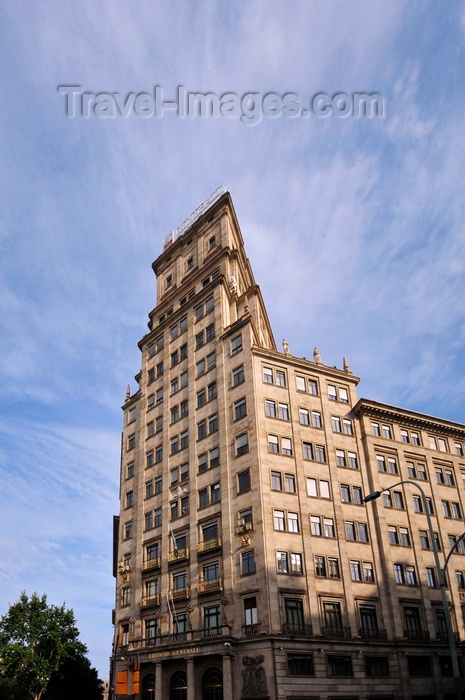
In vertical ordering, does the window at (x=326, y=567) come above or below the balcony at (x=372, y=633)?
above

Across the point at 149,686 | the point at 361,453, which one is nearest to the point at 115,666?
the point at 149,686

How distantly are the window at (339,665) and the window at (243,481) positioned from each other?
14.2m

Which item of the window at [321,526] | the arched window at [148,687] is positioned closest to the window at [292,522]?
the window at [321,526]

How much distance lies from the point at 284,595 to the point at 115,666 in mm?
20124

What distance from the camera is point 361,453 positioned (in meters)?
57.0

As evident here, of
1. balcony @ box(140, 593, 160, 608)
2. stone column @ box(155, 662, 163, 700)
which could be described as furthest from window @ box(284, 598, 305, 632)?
balcony @ box(140, 593, 160, 608)

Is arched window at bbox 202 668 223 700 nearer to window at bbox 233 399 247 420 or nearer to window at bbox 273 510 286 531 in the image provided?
window at bbox 273 510 286 531

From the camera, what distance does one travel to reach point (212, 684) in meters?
45.0

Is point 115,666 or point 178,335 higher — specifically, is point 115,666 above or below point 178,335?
below

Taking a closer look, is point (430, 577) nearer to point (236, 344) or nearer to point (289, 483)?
point (289, 483)

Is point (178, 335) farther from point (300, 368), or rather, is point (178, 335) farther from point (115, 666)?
point (115, 666)

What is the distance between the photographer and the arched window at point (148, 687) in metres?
49.3

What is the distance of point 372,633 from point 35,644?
142ft

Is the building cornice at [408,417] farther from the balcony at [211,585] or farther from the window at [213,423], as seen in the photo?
the balcony at [211,585]
